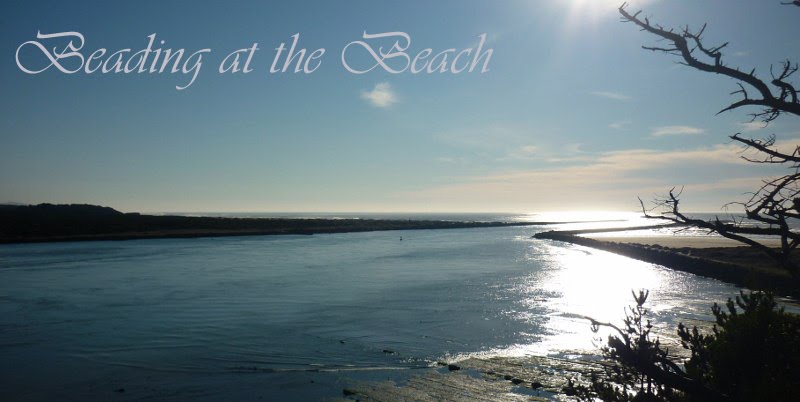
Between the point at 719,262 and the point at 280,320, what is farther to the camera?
the point at 719,262

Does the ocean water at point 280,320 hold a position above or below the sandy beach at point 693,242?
→ below

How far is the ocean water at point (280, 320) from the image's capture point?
13039 mm

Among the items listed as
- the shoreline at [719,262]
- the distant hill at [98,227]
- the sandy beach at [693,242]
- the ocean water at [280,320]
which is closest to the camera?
the ocean water at [280,320]

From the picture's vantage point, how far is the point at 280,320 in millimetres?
20094

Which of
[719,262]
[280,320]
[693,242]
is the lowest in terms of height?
[280,320]

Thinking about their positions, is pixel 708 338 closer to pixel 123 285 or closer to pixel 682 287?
pixel 682 287

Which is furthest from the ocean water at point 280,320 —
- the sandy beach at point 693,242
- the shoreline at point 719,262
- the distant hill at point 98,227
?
the distant hill at point 98,227

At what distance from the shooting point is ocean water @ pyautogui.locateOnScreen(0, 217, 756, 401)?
42.8ft

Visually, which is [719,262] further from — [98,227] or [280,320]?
[98,227]

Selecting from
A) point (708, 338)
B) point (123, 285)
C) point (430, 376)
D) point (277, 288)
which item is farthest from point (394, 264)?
point (708, 338)

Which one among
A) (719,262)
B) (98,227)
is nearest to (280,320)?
(719,262)

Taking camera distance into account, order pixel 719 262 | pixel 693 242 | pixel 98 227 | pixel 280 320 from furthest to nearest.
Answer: pixel 98 227
pixel 693 242
pixel 719 262
pixel 280 320

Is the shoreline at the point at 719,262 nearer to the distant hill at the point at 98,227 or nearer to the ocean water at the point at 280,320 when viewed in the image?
the ocean water at the point at 280,320

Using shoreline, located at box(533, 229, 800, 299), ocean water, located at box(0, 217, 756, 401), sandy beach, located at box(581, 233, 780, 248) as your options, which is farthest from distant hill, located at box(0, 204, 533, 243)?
shoreline, located at box(533, 229, 800, 299)
